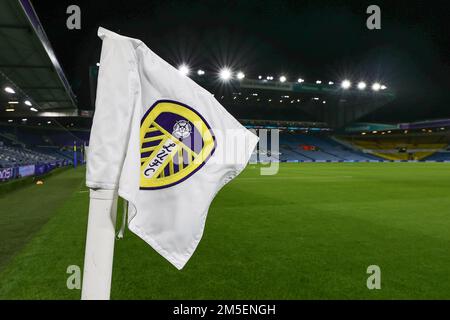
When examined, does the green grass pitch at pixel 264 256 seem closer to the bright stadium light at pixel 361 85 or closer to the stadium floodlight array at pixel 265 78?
the stadium floodlight array at pixel 265 78

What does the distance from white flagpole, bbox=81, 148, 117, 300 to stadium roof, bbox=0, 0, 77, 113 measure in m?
11.3

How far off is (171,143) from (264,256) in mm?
3394

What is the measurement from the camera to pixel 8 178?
14.3 meters

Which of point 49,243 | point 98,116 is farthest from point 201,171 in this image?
point 49,243

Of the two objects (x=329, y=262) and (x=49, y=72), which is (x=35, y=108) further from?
(x=329, y=262)

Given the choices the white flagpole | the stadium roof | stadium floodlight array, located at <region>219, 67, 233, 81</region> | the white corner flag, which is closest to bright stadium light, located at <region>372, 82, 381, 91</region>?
stadium floodlight array, located at <region>219, 67, 233, 81</region>

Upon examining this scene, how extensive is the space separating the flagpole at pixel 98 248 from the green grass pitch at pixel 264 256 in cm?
203

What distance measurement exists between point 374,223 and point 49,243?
5999 mm

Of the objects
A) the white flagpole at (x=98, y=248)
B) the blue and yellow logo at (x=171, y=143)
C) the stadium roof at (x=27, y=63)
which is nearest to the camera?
the white flagpole at (x=98, y=248)

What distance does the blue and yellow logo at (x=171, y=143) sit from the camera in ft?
5.17

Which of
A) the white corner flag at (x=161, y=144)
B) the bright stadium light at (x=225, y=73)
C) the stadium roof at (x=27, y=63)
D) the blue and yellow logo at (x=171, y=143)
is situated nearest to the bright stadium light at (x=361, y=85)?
the bright stadium light at (x=225, y=73)

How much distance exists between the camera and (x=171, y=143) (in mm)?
1606

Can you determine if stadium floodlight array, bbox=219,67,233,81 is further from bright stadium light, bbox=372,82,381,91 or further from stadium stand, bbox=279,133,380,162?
bright stadium light, bbox=372,82,381,91

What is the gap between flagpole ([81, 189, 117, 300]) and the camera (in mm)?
1321
